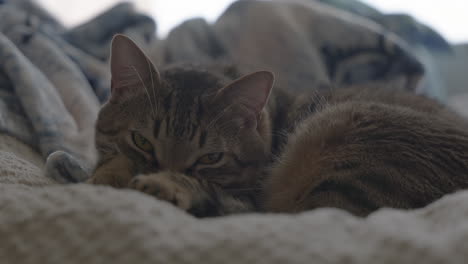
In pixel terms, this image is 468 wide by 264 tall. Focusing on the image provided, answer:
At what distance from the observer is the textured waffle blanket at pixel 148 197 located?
603 mm

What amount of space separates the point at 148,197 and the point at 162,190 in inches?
4.4

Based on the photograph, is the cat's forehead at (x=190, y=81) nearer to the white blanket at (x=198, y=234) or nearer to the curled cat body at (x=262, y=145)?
the curled cat body at (x=262, y=145)

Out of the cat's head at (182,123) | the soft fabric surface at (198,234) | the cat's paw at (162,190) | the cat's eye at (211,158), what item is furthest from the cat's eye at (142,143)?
the soft fabric surface at (198,234)

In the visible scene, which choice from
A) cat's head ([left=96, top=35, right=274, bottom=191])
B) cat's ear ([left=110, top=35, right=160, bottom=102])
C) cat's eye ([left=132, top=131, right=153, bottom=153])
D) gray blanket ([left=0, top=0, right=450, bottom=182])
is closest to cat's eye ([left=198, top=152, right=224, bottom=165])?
cat's head ([left=96, top=35, right=274, bottom=191])

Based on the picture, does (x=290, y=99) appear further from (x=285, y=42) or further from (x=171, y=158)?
(x=285, y=42)

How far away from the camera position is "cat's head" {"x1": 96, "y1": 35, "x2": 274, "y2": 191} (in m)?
1.15

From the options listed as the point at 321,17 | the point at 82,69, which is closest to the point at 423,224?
the point at 82,69

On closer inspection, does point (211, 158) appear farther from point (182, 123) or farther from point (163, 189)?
point (163, 189)

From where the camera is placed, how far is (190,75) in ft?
4.42

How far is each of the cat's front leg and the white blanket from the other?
0.13 metres

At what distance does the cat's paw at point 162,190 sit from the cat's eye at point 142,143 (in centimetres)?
24

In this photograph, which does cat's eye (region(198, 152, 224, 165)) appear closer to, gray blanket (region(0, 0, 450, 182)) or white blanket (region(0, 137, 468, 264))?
white blanket (region(0, 137, 468, 264))

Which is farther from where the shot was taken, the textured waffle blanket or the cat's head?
the cat's head

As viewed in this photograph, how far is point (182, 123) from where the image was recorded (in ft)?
3.83
